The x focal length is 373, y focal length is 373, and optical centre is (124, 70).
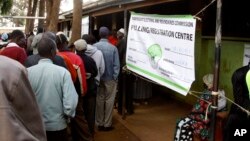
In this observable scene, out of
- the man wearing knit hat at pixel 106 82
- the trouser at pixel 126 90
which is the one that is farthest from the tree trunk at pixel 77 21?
the man wearing knit hat at pixel 106 82

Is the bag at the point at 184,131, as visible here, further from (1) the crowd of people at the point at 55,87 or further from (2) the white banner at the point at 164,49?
(1) the crowd of people at the point at 55,87

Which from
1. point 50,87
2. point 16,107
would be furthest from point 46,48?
point 16,107

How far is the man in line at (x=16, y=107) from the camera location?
1404 mm

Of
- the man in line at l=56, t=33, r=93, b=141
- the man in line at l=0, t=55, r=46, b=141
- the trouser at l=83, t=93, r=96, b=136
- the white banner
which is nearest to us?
the man in line at l=0, t=55, r=46, b=141

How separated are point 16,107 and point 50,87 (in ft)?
8.41

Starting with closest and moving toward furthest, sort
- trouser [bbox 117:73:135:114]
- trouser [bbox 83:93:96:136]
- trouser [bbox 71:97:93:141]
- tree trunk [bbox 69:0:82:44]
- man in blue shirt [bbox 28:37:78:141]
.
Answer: man in blue shirt [bbox 28:37:78:141] → trouser [bbox 71:97:93:141] → trouser [bbox 83:93:96:136] → trouser [bbox 117:73:135:114] → tree trunk [bbox 69:0:82:44]

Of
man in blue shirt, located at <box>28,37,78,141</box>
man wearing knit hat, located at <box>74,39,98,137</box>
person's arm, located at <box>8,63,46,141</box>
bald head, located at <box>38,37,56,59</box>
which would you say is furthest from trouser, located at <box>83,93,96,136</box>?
person's arm, located at <box>8,63,46,141</box>

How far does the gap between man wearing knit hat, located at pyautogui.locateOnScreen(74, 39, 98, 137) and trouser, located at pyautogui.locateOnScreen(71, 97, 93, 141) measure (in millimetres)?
380

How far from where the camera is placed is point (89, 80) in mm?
6094

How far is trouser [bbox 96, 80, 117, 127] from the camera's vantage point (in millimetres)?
7312

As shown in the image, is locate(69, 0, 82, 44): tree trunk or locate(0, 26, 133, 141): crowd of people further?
locate(69, 0, 82, 44): tree trunk

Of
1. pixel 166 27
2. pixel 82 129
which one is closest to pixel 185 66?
pixel 166 27

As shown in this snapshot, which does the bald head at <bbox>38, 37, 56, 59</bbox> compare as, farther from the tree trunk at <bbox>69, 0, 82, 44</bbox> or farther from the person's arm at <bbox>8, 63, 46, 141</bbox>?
the tree trunk at <bbox>69, 0, 82, 44</bbox>

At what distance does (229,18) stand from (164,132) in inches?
98.2
